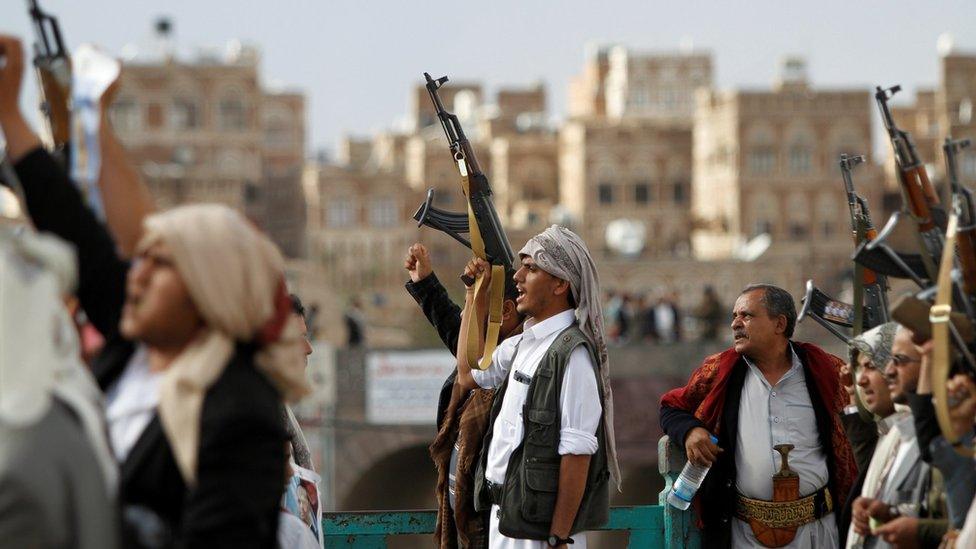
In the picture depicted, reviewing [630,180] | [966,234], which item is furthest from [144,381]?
[630,180]

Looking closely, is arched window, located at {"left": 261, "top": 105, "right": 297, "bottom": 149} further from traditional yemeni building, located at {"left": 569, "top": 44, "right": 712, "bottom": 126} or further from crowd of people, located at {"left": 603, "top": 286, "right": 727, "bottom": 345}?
crowd of people, located at {"left": 603, "top": 286, "right": 727, "bottom": 345}

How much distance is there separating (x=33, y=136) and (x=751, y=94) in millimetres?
74507

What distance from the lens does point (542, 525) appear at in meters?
5.96

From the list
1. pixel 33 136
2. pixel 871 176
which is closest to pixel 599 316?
pixel 33 136

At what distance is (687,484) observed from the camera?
6.39m

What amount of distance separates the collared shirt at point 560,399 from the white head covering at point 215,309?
1.99 metres

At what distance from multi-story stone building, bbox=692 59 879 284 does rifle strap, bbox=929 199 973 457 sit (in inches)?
2840

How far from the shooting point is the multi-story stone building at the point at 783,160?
7712 centimetres

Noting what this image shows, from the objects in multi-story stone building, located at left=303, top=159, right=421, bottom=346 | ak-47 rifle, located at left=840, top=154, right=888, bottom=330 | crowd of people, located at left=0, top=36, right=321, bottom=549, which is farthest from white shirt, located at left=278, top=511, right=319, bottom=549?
multi-story stone building, located at left=303, top=159, right=421, bottom=346

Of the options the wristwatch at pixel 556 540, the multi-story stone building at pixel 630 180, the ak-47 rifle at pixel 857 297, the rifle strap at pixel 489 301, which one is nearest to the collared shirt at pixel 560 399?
the rifle strap at pixel 489 301

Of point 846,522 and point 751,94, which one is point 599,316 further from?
point 751,94

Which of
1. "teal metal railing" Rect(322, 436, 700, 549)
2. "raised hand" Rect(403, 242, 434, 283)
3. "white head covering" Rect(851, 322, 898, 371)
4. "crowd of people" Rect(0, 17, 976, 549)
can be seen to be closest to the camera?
"crowd of people" Rect(0, 17, 976, 549)

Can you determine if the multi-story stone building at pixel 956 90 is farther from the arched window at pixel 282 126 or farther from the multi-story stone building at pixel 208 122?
the arched window at pixel 282 126

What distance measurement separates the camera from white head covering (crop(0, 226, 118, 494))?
3.62m
